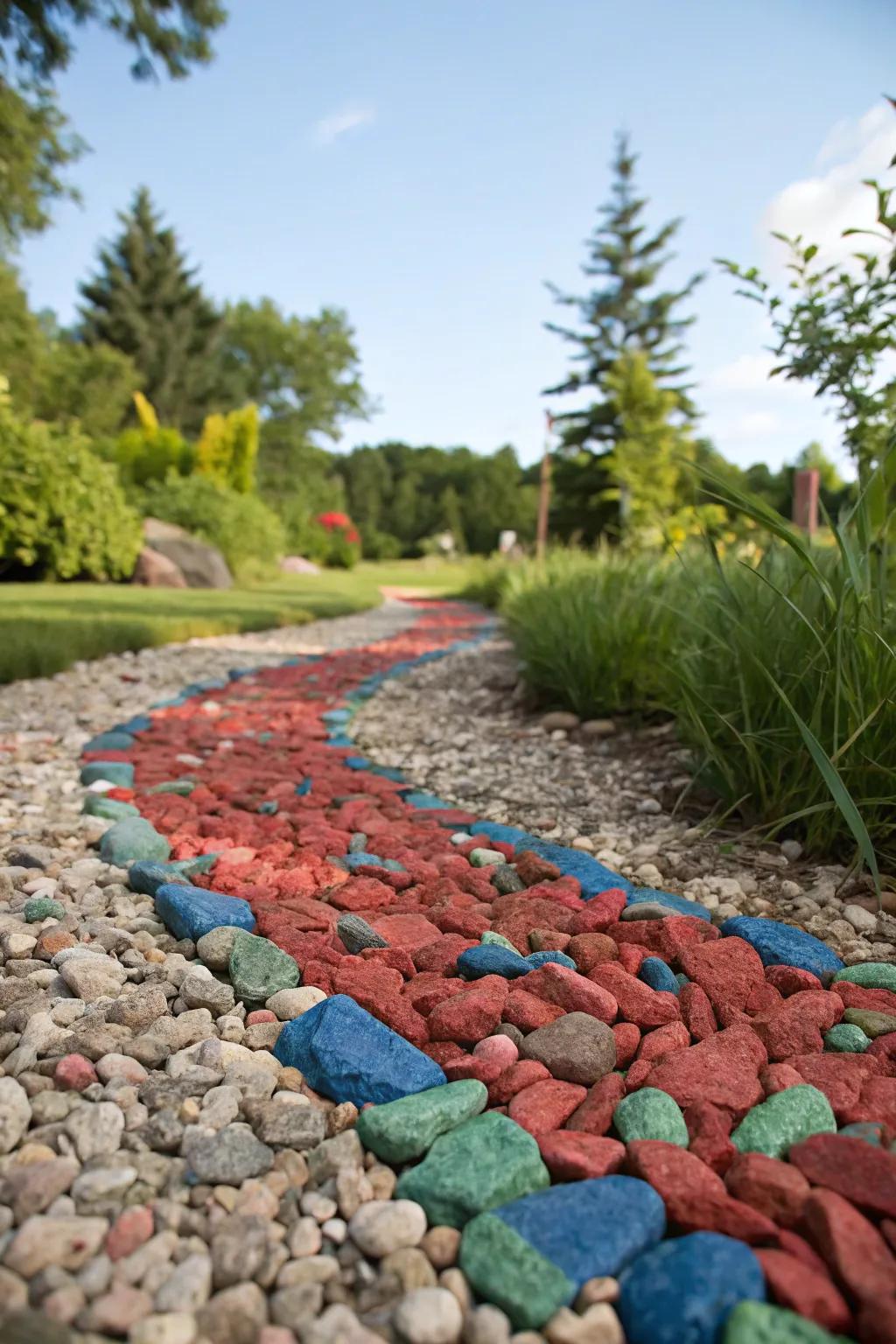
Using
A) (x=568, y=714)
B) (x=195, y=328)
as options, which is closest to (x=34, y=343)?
(x=195, y=328)

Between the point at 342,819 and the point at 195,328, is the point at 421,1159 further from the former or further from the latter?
the point at 195,328

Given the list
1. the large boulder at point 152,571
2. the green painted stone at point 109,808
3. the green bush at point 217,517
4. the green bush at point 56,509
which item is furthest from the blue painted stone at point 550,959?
the green bush at point 217,517

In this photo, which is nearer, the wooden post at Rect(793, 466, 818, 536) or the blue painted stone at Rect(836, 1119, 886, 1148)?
the blue painted stone at Rect(836, 1119, 886, 1148)

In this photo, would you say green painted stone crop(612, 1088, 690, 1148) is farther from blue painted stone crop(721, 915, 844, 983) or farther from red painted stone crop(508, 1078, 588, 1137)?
blue painted stone crop(721, 915, 844, 983)

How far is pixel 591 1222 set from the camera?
770mm

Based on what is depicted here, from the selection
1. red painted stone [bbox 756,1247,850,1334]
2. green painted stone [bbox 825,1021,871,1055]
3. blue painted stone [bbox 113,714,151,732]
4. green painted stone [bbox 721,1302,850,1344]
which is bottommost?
green painted stone [bbox 825,1021,871,1055]

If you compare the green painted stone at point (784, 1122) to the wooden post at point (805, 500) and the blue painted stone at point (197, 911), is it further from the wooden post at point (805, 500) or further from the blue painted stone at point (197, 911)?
the wooden post at point (805, 500)

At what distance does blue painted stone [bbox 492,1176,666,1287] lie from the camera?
0.74m

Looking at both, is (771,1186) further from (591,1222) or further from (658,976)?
(658,976)

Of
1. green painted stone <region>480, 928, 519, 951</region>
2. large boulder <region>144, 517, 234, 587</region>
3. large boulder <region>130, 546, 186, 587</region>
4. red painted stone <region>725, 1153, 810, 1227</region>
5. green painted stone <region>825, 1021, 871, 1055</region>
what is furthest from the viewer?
large boulder <region>144, 517, 234, 587</region>

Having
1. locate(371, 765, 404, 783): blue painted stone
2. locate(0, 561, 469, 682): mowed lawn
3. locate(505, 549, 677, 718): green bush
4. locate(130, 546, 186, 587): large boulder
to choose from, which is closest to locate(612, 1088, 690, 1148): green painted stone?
locate(371, 765, 404, 783): blue painted stone

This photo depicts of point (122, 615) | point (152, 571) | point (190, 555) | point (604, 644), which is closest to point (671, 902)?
point (604, 644)

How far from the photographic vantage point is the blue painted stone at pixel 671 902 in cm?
151

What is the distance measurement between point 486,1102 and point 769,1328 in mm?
409
